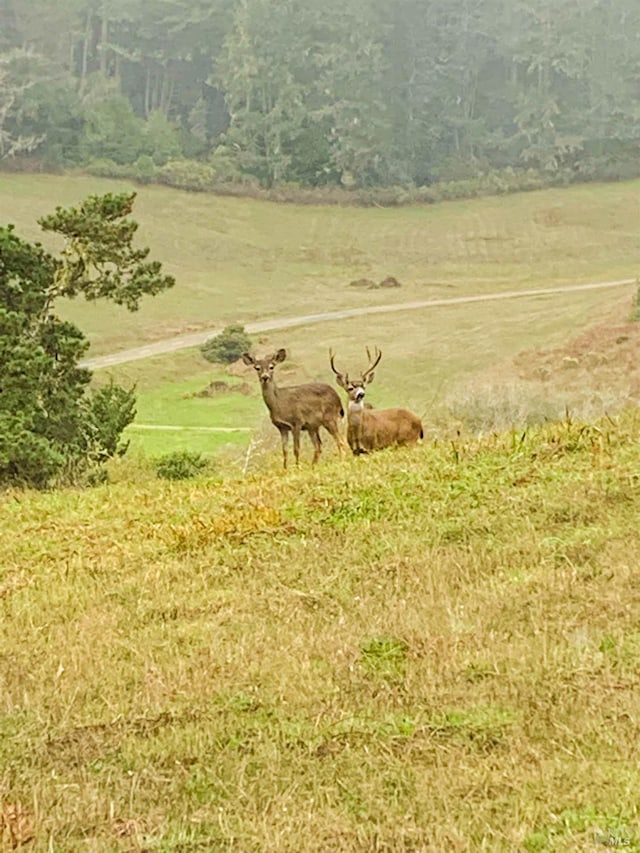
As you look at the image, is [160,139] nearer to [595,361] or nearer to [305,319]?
[305,319]

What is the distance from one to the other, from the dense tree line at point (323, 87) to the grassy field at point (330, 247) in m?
5.63

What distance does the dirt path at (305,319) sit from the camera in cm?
3362

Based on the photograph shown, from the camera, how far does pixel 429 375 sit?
28047 millimetres

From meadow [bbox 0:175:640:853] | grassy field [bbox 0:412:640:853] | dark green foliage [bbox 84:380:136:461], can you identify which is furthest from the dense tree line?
grassy field [bbox 0:412:640:853]

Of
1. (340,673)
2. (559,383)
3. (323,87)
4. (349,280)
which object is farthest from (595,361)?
(323,87)

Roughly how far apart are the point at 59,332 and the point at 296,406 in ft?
16.2

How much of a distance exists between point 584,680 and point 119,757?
7.40 feet

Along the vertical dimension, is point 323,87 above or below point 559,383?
above

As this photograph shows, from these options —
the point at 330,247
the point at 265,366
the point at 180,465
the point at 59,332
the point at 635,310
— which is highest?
the point at 265,366

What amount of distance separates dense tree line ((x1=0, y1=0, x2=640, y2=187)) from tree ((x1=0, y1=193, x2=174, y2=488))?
40770mm

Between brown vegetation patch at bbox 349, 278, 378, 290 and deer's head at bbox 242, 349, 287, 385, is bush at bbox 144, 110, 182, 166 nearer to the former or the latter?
brown vegetation patch at bbox 349, 278, 378, 290

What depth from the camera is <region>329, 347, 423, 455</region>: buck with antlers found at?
1404 centimetres

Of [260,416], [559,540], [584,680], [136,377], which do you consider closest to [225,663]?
[584,680]

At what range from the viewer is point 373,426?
1412 centimetres
